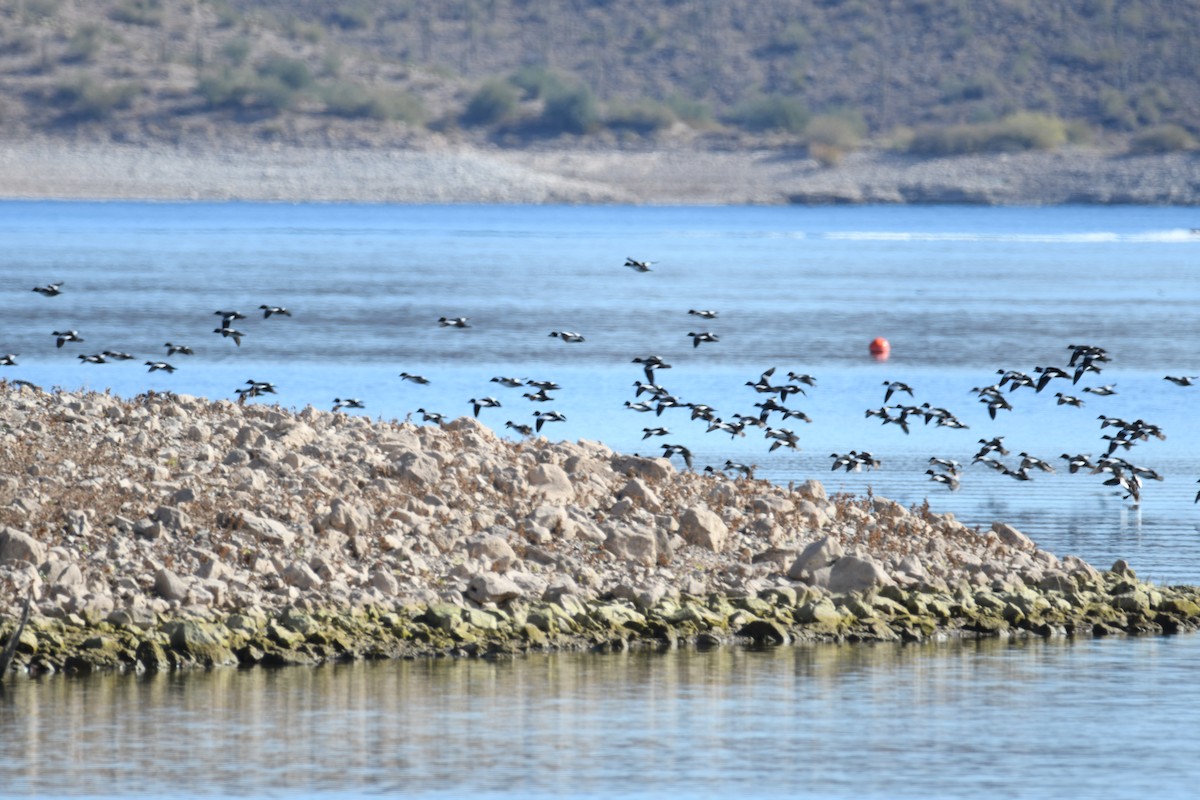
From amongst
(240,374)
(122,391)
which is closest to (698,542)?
(122,391)

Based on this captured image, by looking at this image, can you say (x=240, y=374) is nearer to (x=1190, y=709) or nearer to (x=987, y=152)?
(x=1190, y=709)

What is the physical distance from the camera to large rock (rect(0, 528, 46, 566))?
21.4 metres

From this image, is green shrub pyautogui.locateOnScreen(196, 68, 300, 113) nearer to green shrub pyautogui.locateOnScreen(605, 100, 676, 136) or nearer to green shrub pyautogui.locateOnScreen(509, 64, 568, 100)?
green shrub pyautogui.locateOnScreen(509, 64, 568, 100)

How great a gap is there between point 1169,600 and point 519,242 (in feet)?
327

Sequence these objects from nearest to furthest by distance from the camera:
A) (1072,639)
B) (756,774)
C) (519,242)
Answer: (756,774)
(1072,639)
(519,242)

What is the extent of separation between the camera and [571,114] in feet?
570

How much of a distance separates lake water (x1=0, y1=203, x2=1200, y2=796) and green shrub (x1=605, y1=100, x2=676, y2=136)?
153 feet

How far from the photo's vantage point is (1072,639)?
922 inches

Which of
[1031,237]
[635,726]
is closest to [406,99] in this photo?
[1031,237]

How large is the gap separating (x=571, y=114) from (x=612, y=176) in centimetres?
651

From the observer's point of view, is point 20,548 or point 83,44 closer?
point 20,548

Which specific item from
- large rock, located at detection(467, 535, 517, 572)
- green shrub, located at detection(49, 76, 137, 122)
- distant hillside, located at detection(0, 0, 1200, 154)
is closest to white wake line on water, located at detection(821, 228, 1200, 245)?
distant hillside, located at detection(0, 0, 1200, 154)

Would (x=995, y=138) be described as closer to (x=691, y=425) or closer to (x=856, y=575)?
(x=691, y=425)

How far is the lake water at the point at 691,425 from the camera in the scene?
17875mm
